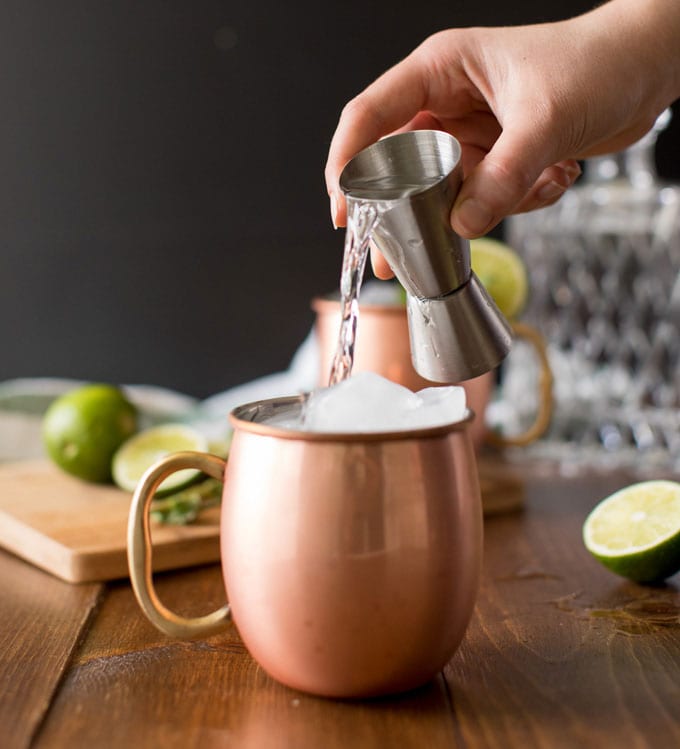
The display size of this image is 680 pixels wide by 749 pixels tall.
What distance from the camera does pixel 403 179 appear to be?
0.75 metres

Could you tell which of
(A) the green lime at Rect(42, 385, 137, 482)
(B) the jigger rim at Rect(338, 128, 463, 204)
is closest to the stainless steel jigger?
(B) the jigger rim at Rect(338, 128, 463, 204)

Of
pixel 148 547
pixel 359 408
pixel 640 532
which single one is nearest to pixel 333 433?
pixel 359 408

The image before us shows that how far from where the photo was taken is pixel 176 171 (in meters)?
1.85

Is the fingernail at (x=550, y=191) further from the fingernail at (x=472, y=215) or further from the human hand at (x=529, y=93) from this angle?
the fingernail at (x=472, y=215)

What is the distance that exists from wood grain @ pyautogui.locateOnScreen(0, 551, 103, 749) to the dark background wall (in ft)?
2.92

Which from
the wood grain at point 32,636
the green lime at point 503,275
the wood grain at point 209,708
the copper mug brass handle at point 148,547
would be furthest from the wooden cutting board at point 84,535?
the green lime at point 503,275

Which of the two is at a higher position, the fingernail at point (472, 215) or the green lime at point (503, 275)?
the fingernail at point (472, 215)

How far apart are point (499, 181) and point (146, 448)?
0.70 metres

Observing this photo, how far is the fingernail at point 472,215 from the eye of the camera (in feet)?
2.26

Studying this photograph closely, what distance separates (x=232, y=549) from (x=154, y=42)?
137cm

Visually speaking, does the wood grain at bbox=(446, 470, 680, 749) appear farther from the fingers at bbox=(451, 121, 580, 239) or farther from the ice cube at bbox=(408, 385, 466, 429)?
the fingers at bbox=(451, 121, 580, 239)

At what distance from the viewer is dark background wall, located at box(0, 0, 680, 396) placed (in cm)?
180

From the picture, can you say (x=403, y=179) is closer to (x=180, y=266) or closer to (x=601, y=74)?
(x=601, y=74)

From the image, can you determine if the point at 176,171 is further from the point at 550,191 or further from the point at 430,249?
the point at 430,249
